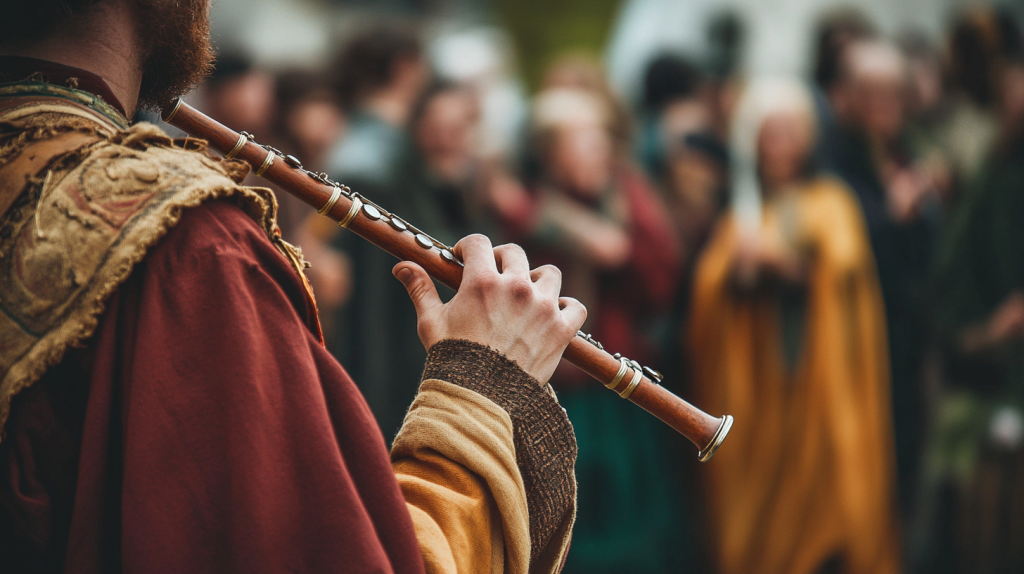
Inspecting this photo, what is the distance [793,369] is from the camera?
5090 millimetres

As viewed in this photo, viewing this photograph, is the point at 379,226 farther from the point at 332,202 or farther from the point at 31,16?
the point at 31,16

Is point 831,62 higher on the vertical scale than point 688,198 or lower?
higher

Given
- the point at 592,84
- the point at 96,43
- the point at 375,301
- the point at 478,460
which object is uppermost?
the point at 592,84

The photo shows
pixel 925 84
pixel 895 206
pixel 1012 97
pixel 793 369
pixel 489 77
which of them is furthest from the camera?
pixel 925 84

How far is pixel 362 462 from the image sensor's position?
1.10 meters

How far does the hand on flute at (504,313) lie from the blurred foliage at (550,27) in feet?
18.2

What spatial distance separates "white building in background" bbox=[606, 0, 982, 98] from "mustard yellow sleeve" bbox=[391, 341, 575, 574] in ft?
17.2

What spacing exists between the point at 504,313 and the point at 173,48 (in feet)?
1.87

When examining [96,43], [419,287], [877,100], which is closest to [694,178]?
[877,100]

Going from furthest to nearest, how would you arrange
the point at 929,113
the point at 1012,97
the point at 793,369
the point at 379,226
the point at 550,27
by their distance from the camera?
the point at 550,27 → the point at 929,113 → the point at 1012,97 → the point at 793,369 → the point at 379,226

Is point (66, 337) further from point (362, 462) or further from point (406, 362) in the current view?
point (406, 362)

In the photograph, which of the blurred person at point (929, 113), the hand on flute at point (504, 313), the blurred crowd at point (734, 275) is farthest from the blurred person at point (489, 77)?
the hand on flute at point (504, 313)

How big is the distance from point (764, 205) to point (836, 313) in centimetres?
69

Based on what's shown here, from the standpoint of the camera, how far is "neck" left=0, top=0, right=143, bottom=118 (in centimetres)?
120
